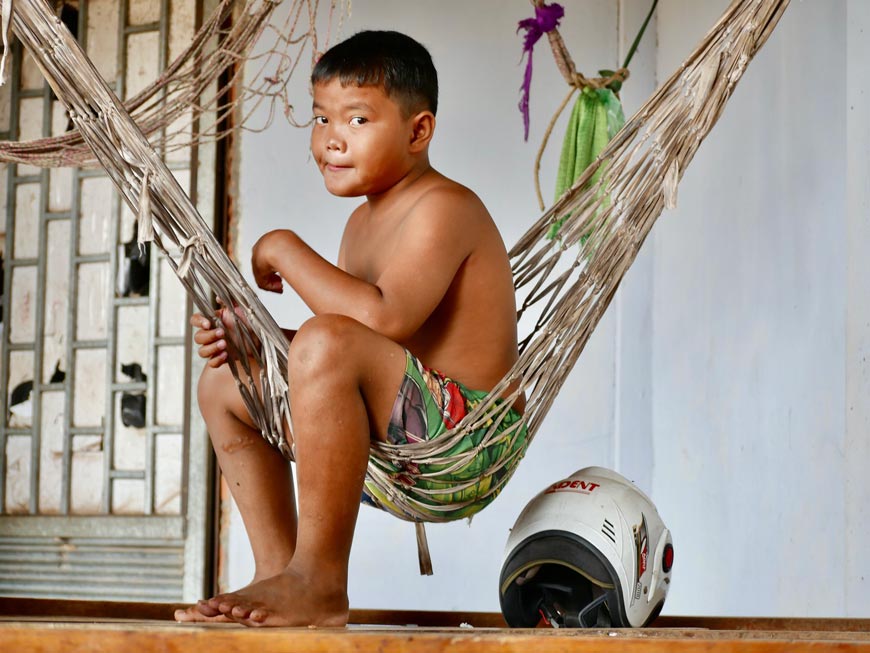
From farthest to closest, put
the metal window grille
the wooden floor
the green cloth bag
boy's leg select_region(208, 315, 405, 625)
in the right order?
the metal window grille → the green cloth bag → boy's leg select_region(208, 315, 405, 625) → the wooden floor

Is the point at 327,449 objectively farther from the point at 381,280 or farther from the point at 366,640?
the point at 366,640

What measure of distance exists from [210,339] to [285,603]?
375 millimetres

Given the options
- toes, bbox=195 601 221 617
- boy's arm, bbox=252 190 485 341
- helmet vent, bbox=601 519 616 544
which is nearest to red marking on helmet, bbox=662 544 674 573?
helmet vent, bbox=601 519 616 544

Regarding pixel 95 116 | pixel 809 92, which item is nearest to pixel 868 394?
pixel 809 92

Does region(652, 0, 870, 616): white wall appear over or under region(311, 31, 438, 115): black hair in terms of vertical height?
under

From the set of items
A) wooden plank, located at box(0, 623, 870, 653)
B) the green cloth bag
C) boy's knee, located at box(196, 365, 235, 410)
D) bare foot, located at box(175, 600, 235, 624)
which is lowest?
bare foot, located at box(175, 600, 235, 624)

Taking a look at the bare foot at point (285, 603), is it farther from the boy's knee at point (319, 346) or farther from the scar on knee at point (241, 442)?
the scar on knee at point (241, 442)

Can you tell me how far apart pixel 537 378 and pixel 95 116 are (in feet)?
1.99

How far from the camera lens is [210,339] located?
1389 mm

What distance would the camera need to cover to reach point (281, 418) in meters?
1.37

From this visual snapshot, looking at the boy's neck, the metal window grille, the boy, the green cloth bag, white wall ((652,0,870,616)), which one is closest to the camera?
the boy

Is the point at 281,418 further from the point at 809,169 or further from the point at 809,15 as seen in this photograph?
the point at 809,15

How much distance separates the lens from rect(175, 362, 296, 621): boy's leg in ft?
4.96

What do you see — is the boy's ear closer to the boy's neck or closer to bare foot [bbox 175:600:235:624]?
the boy's neck
